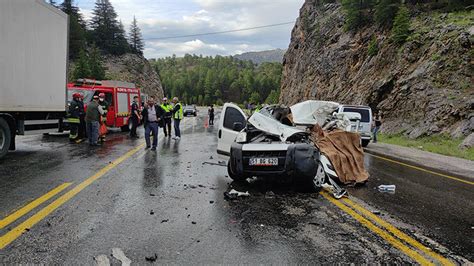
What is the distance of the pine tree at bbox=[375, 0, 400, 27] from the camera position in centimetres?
2914

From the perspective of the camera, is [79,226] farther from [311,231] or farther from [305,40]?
[305,40]

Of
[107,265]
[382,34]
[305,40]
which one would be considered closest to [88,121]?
[107,265]

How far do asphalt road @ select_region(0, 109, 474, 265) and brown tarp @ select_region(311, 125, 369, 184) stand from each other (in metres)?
0.36

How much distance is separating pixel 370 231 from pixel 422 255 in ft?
2.41

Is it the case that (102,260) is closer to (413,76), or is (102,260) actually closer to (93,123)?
(93,123)

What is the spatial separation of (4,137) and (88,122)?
133 inches

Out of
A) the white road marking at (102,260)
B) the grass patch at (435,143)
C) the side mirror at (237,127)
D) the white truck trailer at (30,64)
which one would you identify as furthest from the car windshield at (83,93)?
the grass patch at (435,143)

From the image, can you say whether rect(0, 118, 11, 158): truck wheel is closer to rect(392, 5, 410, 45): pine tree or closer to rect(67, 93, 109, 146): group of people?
rect(67, 93, 109, 146): group of people

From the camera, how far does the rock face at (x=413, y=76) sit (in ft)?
65.6

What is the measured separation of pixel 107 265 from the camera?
10.6 feet

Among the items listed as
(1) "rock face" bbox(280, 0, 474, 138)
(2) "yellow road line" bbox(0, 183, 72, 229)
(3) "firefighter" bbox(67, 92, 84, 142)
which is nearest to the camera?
(2) "yellow road line" bbox(0, 183, 72, 229)

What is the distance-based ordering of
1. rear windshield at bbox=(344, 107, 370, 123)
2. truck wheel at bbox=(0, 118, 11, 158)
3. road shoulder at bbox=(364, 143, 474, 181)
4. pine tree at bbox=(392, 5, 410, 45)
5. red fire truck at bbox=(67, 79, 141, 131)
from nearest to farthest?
truck wheel at bbox=(0, 118, 11, 158), road shoulder at bbox=(364, 143, 474, 181), red fire truck at bbox=(67, 79, 141, 131), rear windshield at bbox=(344, 107, 370, 123), pine tree at bbox=(392, 5, 410, 45)

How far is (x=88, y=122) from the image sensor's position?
12375 mm

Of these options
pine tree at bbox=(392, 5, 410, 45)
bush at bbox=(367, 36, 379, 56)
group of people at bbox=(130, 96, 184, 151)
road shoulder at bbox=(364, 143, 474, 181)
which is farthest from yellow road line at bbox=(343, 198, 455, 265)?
bush at bbox=(367, 36, 379, 56)
